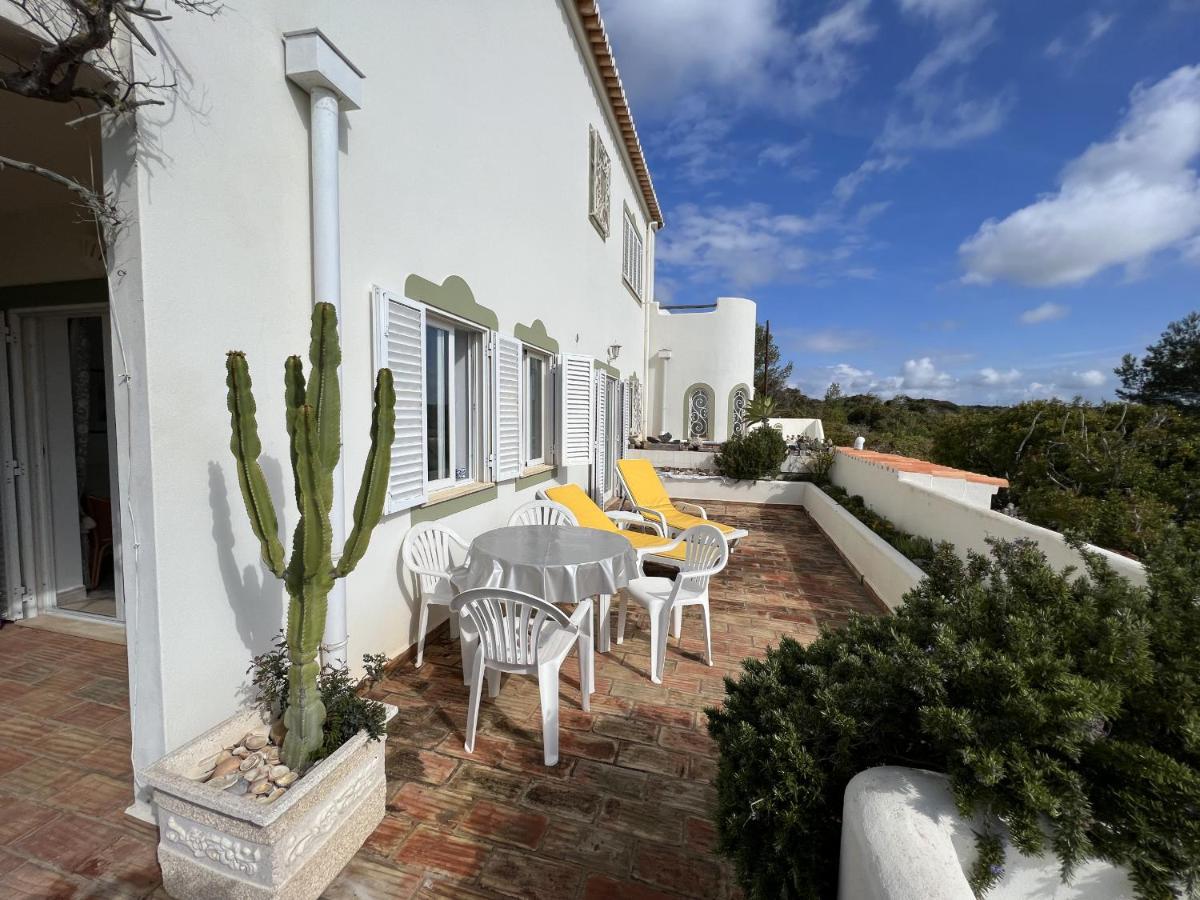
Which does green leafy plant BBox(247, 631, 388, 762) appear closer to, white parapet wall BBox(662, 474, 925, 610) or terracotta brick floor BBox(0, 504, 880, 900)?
terracotta brick floor BBox(0, 504, 880, 900)

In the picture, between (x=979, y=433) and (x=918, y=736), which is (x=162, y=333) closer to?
(x=918, y=736)

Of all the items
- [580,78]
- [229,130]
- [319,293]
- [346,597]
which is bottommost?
[346,597]

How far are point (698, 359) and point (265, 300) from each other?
47.7ft

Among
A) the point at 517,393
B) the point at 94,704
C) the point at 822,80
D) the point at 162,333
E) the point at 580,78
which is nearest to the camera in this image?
the point at 162,333

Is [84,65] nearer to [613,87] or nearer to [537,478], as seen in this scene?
[537,478]

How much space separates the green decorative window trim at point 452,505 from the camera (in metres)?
3.91

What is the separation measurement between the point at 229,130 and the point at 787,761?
130 inches

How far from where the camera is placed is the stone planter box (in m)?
1.73

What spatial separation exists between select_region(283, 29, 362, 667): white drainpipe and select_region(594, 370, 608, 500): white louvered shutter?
549 centimetres

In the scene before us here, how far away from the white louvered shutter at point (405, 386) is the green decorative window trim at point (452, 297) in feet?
0.44

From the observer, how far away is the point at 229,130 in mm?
2299

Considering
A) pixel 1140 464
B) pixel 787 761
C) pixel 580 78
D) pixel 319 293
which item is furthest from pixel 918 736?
pixel 580 78

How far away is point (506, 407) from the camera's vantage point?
516cm

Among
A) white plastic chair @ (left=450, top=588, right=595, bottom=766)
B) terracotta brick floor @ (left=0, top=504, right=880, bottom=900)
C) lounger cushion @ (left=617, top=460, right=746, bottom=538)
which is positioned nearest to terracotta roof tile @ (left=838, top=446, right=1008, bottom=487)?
lounger cushion @ (left=617, top=460, right=746, bottom=538)
